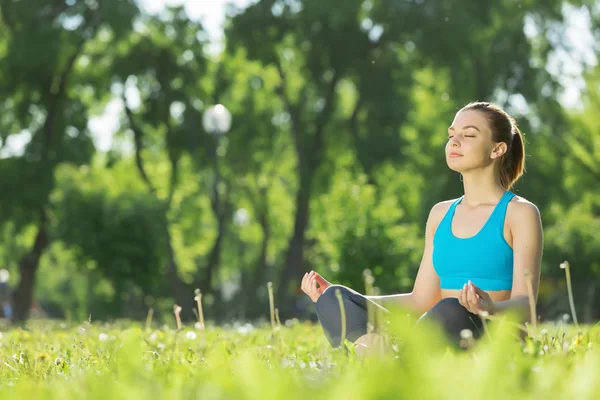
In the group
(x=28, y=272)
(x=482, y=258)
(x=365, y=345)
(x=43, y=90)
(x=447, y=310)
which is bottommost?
(x=28, y=272)

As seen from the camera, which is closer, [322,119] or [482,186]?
[482,186]

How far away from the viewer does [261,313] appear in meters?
28.6

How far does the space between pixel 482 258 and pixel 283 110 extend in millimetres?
26440

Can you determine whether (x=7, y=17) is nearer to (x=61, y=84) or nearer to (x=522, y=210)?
(x=61, y=84)

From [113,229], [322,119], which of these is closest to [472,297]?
[113,229]

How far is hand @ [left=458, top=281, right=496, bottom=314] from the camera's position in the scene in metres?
3.04

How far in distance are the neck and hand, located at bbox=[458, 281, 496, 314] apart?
2.85 feet

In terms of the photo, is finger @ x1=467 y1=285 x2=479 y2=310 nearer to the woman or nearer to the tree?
the woman

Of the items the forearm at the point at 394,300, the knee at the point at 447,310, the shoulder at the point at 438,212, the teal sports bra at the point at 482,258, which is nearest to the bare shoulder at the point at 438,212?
the shoulder at the point at 438,212

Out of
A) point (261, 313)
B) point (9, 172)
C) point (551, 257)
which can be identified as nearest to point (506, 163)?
point (551, 257)

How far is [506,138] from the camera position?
4.05 meters

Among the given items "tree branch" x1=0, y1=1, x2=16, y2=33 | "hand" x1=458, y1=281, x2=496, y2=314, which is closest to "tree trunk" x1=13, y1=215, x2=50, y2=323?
"tree branch" x1=0, y1=1, x2=16, y2=33

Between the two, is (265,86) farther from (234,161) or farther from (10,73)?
(10,73)

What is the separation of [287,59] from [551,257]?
11023 millimetres
